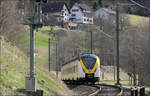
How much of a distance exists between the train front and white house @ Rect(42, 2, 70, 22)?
923 cm

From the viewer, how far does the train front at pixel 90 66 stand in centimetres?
2653

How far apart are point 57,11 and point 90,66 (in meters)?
11.1

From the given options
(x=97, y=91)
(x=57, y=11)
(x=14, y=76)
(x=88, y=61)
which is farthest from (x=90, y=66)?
(x=14, y=76)

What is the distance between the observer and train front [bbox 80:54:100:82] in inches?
1045

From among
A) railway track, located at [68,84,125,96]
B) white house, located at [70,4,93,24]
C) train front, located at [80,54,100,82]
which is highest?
white house, located at [70,4,93,24]

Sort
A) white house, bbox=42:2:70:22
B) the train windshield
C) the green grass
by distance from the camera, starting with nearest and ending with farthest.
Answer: white house, bbox=42:2:70:22 < the train windshield < the green grass

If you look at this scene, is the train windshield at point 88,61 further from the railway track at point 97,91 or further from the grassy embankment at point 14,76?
the grassy embankment at point 14,76

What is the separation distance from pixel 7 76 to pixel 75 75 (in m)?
13.2

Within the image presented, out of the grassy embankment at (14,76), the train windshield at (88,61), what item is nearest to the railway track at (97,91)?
the train windshield at (88,61)

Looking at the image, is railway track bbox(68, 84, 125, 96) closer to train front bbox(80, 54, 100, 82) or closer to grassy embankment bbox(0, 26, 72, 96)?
train front bbox(80, 54, 100, 82)

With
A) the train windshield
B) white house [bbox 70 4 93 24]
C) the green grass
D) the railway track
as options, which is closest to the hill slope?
white house [bbox 70 4 93 24]

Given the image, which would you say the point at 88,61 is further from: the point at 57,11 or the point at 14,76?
the point at 14,76

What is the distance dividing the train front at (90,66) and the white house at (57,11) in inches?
363

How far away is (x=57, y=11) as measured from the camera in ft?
53.7
